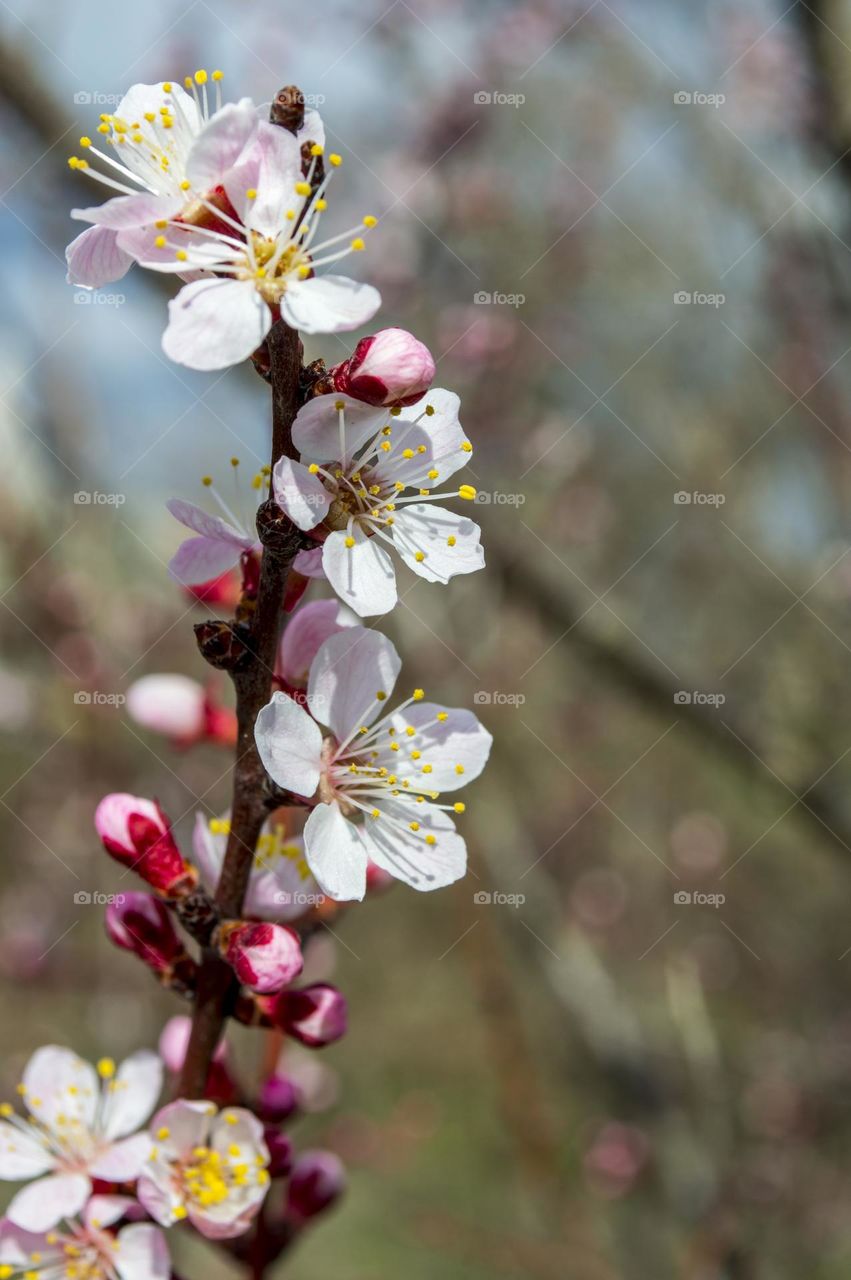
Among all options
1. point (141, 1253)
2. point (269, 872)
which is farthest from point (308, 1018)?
point (141, 1253)

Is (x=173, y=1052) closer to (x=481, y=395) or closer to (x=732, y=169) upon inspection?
(x=481, y=395)

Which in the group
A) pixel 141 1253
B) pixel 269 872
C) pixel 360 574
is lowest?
pixel 141 1253

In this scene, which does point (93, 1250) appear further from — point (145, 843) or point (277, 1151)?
point (145, 843)

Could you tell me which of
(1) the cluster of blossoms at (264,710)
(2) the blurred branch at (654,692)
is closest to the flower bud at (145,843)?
(1) the cluster of blossoms at (264,710)

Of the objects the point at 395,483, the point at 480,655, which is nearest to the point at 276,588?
the point at 395,483

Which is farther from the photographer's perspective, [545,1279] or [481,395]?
[481,395]

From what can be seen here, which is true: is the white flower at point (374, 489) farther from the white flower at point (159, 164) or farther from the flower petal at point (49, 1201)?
the flower petal at point (49, 1201)
